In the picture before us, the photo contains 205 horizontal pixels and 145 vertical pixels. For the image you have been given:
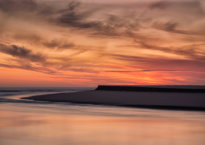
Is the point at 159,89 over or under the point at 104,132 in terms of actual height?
over

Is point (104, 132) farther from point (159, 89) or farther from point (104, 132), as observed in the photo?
point (159, 89)

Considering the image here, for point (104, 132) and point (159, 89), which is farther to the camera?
point (159, 89)

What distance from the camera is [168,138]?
8.00 m

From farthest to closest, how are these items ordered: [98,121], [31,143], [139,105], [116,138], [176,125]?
[139,105] < [98,121] < [176,125] < [116,138] < [31,143]

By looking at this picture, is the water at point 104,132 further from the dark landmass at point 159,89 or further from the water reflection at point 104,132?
the dark landmass at point 159,89

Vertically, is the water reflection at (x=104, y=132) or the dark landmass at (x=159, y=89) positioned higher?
the dark landmass at (x=159, y=89)

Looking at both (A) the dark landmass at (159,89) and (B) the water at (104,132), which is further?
(A) the dark landmass at (159,89)

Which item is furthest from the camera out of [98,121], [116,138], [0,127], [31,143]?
[98,121]

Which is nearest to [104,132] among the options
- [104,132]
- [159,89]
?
[104,132]

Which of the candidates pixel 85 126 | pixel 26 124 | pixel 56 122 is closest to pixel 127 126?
pixel 85 126

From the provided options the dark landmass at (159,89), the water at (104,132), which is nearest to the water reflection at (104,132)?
the water at (104,132)

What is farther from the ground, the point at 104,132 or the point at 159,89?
the point at 159,89

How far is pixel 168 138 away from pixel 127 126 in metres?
2.34

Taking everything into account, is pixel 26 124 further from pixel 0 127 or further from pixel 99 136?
pixel 99 136
